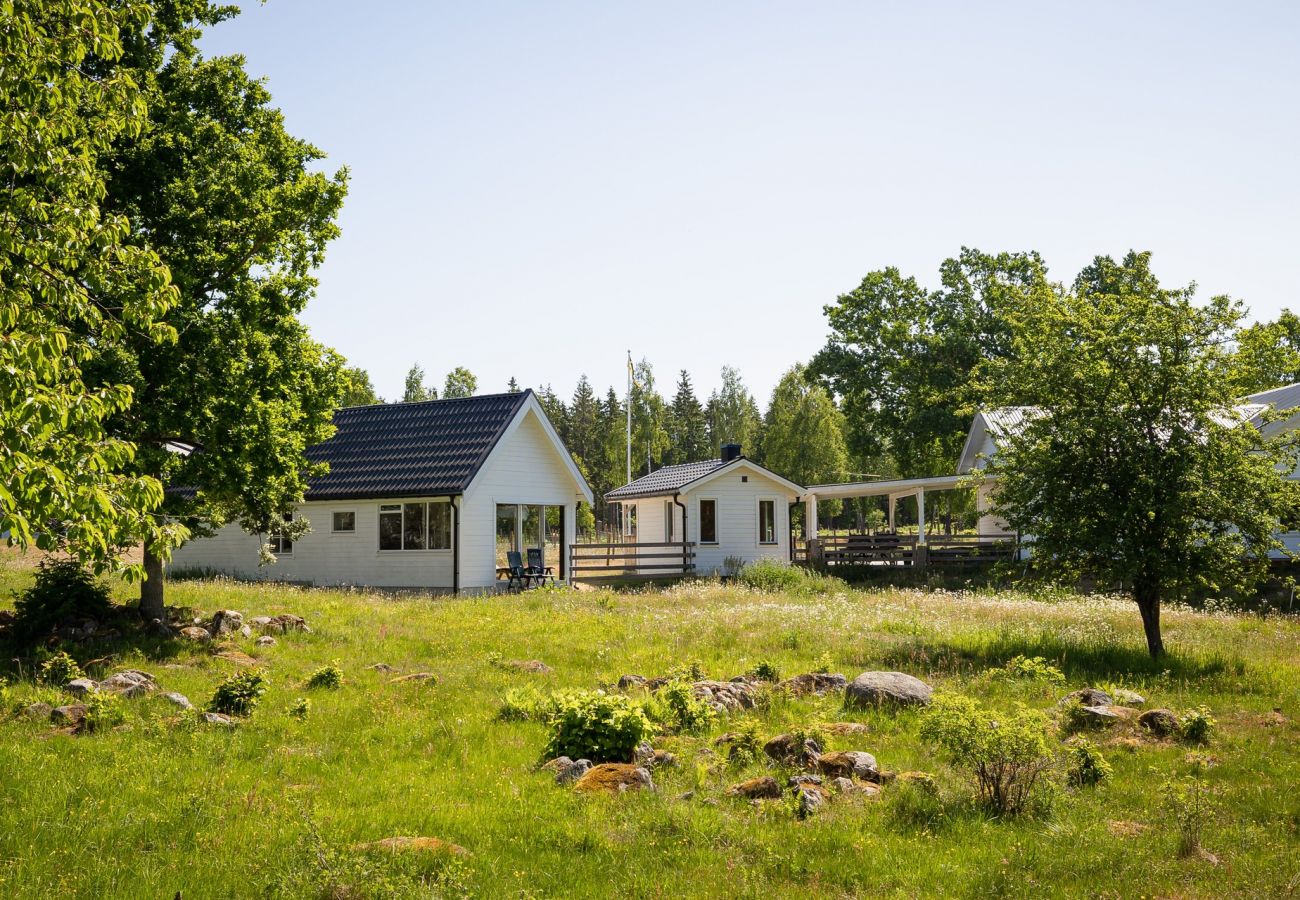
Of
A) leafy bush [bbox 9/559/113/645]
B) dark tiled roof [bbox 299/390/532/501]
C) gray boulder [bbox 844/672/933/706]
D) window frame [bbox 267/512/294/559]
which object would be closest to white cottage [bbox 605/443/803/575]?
dark tiled roof [bbox 299/390/532/501]

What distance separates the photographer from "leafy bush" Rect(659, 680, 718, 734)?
413 inches

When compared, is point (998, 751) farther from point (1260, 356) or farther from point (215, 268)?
point (215, 268)

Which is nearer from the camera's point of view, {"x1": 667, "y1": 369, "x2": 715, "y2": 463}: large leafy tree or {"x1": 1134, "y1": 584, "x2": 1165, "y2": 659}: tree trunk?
{"x1": 1134, "y1": 584, "x2": 1165, "y2": 659}: tree trunk

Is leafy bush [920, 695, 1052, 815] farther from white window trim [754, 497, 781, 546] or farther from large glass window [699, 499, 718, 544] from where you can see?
white window trim [754, 497, 781, 546]

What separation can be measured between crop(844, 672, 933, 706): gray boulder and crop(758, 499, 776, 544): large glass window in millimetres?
23344

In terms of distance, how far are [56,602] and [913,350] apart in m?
38.9

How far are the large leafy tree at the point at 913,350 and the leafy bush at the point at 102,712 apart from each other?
1501 inches

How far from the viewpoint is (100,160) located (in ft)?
47.6

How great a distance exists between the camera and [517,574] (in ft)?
88.7

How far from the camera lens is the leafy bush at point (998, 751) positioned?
26.0ft

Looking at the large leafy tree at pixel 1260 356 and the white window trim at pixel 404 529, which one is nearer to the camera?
the large leafy tree at pixel 1260 356

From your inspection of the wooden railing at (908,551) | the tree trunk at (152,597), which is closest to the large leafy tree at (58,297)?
the tree trunk at (152,597)

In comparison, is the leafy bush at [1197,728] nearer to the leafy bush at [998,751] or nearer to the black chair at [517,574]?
the leafy bush at [998,751]

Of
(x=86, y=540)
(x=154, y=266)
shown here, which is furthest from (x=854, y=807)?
(x=154, y=266)
